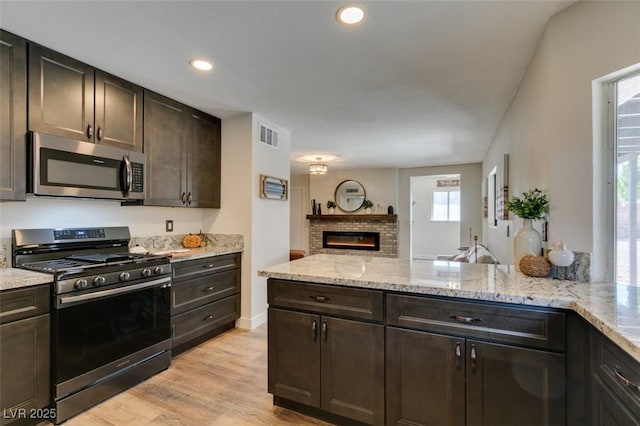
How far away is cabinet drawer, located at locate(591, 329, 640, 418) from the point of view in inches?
37.1

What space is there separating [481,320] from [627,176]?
108 cm

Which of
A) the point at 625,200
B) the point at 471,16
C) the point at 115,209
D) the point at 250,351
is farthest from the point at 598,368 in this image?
the point at 115,209

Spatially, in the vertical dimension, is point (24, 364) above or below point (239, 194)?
below

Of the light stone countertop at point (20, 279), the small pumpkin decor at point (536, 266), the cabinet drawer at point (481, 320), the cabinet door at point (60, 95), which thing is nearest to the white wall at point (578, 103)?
the small pumpkin decor at point (536, 266)

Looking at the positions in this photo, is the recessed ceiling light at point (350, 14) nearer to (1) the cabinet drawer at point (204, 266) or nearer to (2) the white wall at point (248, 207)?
A: (2) the white wall at point (248, 207)

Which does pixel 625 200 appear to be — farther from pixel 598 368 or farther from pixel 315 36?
pixel 315 36

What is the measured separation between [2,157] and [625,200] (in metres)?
3.57

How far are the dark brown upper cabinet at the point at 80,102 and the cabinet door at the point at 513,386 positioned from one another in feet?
9.60

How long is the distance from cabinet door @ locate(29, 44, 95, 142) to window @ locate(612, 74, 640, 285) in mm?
3421

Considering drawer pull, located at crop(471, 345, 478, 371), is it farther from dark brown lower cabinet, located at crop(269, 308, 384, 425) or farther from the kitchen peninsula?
dark brown lower cabinet, located at crop(269, 308, 384, 425)

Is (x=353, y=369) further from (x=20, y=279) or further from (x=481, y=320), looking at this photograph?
(x=20, y=279)

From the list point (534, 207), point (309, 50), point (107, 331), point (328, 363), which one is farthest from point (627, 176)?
point (107, 331)

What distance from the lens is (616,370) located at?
1.05 meters

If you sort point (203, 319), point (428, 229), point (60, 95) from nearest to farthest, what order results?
point (60, 95) → point (203, 319) → point (428, 229)
